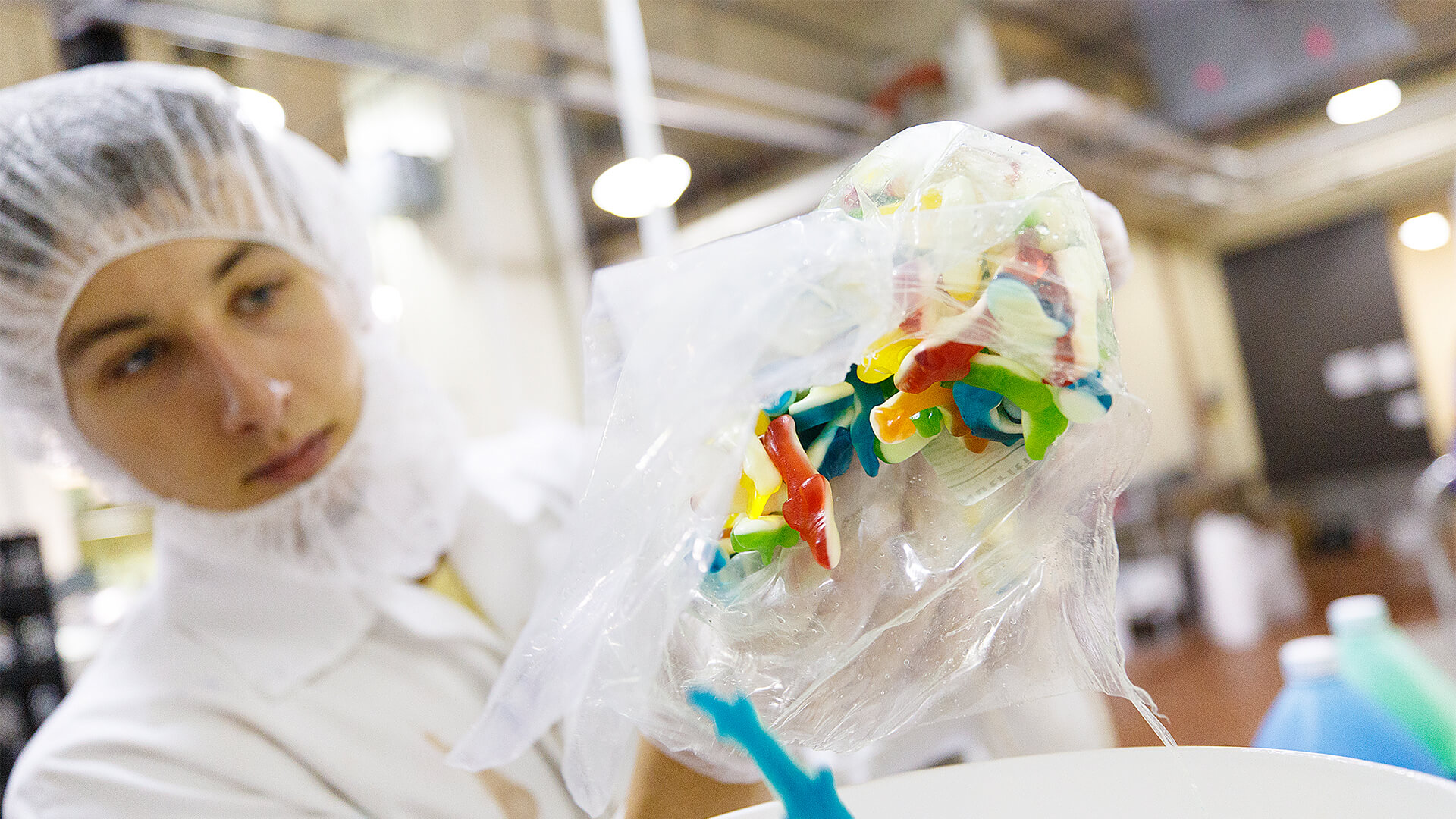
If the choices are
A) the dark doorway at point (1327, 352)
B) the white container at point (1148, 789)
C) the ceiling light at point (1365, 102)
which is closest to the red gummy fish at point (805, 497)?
the white container at point (1148, 789)

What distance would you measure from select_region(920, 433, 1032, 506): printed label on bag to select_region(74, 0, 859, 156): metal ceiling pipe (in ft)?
6.59

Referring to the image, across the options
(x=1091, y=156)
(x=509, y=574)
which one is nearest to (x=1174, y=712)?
(x=509, y=574)

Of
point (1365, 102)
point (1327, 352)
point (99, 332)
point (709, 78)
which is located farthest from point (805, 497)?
point (1327, 352)

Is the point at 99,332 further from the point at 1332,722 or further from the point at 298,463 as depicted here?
the point at 1332,722

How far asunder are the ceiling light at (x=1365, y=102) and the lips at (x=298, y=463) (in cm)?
523

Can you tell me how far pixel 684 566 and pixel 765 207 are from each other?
146 inches

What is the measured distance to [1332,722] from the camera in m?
0.52

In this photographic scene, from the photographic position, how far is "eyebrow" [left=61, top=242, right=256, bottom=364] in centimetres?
72

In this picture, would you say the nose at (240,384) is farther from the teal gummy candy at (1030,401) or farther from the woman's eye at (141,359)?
the teal gummy candy at (1030,401)

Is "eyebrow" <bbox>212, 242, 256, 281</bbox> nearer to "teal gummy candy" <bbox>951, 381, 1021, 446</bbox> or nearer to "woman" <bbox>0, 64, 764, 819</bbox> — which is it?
"woman" <bbox>0, 64, 764, 819</bbox>

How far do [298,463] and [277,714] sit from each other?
203mm

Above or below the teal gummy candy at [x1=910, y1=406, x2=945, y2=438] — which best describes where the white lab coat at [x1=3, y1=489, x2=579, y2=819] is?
below

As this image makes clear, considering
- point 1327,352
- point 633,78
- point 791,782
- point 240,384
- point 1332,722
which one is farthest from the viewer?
point 1327,352

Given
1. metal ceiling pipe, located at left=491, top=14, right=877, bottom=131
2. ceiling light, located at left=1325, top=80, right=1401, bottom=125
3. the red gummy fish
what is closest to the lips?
the red gummy fish
